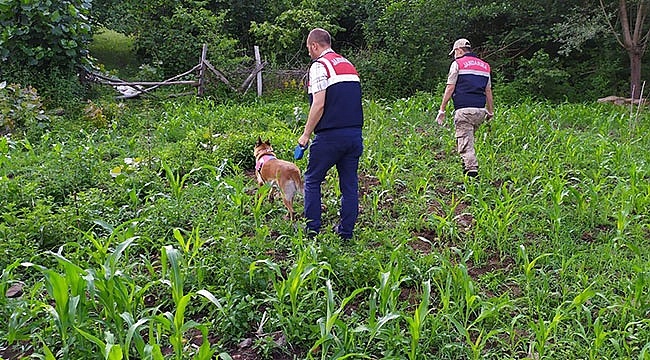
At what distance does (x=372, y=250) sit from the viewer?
13.3 ft

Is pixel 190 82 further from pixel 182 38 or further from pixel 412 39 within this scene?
pixel 412 39

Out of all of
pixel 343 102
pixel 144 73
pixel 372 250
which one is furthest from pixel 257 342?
pixel 144 73

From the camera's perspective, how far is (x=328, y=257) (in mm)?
3723

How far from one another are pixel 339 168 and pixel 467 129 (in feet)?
7.66

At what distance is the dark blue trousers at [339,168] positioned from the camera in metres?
4.12

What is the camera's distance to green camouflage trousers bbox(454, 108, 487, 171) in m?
6.00

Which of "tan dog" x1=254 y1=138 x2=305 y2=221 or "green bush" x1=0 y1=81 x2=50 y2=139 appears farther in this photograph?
"green bush" x1=0 y1=81 x2=50 y2=139

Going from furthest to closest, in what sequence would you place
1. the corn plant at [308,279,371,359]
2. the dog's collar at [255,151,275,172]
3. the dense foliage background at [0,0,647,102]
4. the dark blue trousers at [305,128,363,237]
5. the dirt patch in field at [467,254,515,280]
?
1. the dense foliage background at [0,0,647,102]
2. the dog's collar at [255,151,275,172]
3. the dark blue trousers at [305,128,363,237]
4. the dirt patch in field at [467,254,515,280]
5. the corn plant at [308,279,371,359]

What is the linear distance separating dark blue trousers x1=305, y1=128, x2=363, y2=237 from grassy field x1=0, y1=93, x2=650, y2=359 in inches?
8.8

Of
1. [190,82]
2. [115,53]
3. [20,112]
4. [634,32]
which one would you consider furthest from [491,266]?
[115,53]

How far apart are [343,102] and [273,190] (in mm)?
1417

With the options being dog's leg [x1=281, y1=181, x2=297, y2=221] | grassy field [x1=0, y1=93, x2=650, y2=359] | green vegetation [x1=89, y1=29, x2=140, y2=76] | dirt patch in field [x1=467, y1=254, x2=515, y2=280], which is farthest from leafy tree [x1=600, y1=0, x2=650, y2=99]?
green vegetation [x1=89, y1=29, x2=140, y2=76]

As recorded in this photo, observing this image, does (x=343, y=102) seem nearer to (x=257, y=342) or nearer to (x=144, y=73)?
(x=257, y=342)

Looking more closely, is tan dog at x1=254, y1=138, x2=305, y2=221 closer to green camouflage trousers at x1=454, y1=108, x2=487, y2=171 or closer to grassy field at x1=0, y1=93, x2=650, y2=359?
grassy field at x1=0, y1=93, x2=650, y2=359
